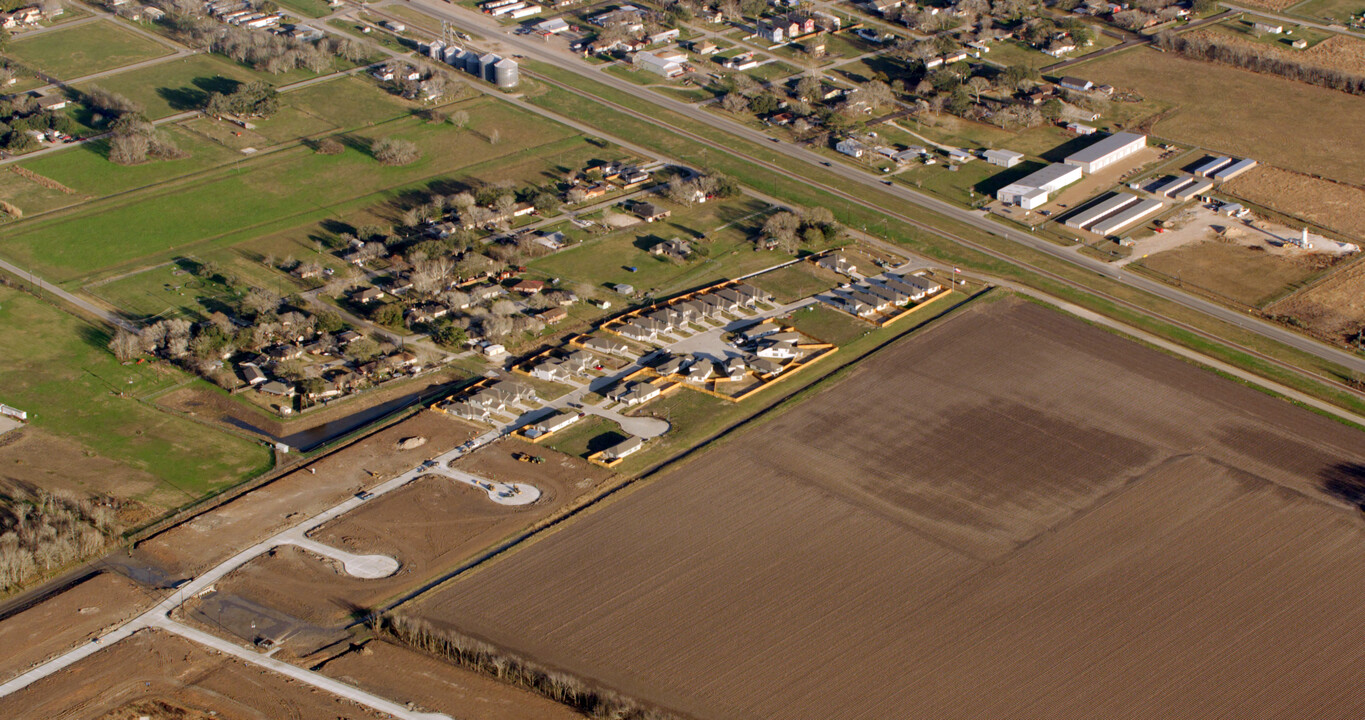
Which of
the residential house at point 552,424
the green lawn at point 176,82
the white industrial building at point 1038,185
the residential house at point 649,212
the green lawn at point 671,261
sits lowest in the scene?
the residential house at point 552,424

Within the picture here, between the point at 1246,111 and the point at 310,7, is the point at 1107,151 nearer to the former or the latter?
the point at 1246,111

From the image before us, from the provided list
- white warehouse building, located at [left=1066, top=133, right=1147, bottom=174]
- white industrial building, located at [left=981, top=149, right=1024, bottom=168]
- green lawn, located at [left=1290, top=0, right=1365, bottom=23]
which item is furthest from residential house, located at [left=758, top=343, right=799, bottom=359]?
green lawn, located at [left=1290, top=0, right=1365, bottom=23]

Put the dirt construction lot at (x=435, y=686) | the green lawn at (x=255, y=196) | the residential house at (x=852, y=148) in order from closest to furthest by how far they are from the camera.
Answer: the dirt construction lot at (x=435, y=686) < the green lawn at (x=255, y=196) < the residential house at (x=852, y=148)

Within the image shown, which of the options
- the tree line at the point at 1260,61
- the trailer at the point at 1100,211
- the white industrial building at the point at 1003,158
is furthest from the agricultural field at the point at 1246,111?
the trailer at the point at 1100,211

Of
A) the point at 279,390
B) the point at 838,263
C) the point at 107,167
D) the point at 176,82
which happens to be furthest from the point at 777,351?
the point at 176,82

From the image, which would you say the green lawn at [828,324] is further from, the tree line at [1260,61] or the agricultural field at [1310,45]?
the agricultural field at [1310,45]
